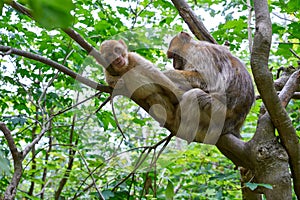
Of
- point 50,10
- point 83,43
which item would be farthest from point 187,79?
point 50,10

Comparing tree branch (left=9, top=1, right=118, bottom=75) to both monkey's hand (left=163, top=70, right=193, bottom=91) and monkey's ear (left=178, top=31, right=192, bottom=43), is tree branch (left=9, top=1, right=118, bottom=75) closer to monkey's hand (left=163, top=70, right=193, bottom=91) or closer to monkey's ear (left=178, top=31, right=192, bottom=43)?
monkey's hand (left=163, top=70, right=193, bottom=91)

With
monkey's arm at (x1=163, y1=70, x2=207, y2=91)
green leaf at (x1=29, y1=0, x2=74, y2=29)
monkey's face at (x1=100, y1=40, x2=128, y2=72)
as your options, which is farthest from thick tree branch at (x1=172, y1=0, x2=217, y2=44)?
green leaf at (x1=29, y1=0, x2=74, y2=29)

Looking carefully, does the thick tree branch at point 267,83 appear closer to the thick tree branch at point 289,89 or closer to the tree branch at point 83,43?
the thick tree branch at point 289,89

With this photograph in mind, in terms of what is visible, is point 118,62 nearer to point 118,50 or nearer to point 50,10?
point 118,50

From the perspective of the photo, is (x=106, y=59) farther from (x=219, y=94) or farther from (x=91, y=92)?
(x=91, y=92)

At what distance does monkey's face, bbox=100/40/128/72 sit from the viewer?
3.26 meters

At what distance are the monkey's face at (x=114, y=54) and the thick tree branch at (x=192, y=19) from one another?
2.67ft

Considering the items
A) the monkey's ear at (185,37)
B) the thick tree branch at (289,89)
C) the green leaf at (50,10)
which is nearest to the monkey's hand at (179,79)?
the monkey's ear at (185,37)

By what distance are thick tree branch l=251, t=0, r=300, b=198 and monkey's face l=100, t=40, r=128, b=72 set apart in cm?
115

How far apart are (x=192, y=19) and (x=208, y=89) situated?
733mm

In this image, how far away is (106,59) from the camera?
328 cm

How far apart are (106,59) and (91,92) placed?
1.96 metres

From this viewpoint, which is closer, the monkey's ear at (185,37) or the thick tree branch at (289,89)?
the thick tree branch at (289,89)

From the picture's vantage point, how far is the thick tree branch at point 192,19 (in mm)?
3680
